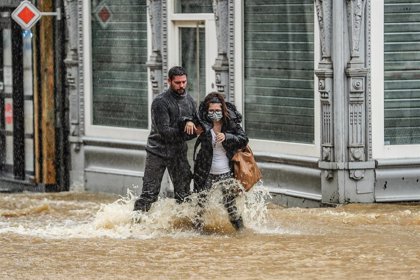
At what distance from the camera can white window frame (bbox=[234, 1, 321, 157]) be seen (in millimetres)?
18359

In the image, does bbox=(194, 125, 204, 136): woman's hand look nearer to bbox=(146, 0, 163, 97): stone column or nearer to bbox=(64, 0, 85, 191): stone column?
bbox=(146, 0, 163, 97): stone column

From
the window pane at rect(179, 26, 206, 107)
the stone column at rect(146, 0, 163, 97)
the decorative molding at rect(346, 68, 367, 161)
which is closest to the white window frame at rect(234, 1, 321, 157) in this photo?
the decorative molding at rect(346, 68, 367, 161)

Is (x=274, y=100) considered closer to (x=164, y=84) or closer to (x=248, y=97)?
(x=248, y=97)

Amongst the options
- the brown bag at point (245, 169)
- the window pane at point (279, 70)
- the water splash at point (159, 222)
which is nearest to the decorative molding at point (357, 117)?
the window pane at point (279, 70)

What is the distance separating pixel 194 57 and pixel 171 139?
5412mm

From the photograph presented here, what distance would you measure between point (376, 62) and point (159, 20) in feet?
14.0

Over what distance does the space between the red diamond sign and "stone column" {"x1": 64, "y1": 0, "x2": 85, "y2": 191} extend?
736mm

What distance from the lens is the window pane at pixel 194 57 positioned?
2072 cm

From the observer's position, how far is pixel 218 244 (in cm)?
1485

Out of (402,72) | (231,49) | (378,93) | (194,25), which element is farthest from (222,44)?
(402,72)

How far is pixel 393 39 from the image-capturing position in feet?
59.5

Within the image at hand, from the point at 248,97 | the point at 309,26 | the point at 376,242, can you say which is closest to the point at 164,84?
the point at 248,97

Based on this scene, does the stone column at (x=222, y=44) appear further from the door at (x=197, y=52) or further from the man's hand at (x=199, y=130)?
the man's hand at (x=199, y=130)

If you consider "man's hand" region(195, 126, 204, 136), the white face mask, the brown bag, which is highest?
the white face mask
